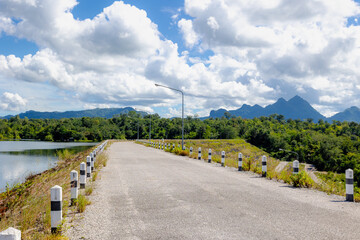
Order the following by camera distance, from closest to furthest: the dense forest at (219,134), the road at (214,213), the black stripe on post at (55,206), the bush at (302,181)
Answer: the road at (214,213) → the black stripe on post at (55,206) → the bush at (302,181) → the dense forest at (219,134)

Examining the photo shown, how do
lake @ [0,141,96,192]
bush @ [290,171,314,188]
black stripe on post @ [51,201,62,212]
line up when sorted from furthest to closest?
lake @ [0,141,96,192], bush @ [290,171,314,188], black stripe on post @ [51,201,62,212]

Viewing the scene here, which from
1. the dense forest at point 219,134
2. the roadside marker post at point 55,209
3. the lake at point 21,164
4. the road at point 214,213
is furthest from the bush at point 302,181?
the dense forest at point 219,134

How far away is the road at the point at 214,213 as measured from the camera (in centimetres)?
490

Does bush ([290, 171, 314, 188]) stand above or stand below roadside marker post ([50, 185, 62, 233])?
below

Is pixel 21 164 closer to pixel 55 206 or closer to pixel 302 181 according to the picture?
pixel 302 181

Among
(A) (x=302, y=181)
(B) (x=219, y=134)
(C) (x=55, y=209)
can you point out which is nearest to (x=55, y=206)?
(C) (x=55, y=209)

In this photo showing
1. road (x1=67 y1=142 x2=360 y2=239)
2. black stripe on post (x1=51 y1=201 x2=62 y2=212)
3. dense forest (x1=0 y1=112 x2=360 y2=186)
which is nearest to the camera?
road (x1=67 y1=142 x2=360 y2=239)

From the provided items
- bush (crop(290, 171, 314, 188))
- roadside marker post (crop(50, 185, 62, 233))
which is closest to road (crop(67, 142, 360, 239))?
roadside marker post (crop(50, 185, 62, 233))

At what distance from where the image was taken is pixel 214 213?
612cm

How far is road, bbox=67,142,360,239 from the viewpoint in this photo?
4.90 metres

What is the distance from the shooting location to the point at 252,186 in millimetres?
9664

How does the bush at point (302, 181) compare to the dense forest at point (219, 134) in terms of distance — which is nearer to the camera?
the bush at point (302, 181)

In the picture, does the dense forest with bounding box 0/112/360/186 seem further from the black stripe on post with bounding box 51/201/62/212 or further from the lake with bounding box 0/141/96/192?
the black stripe on post with bounding box 51/201/62/212

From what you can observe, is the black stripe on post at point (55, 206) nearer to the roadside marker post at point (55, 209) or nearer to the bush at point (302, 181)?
the roadside marker post at point (55, 209)
